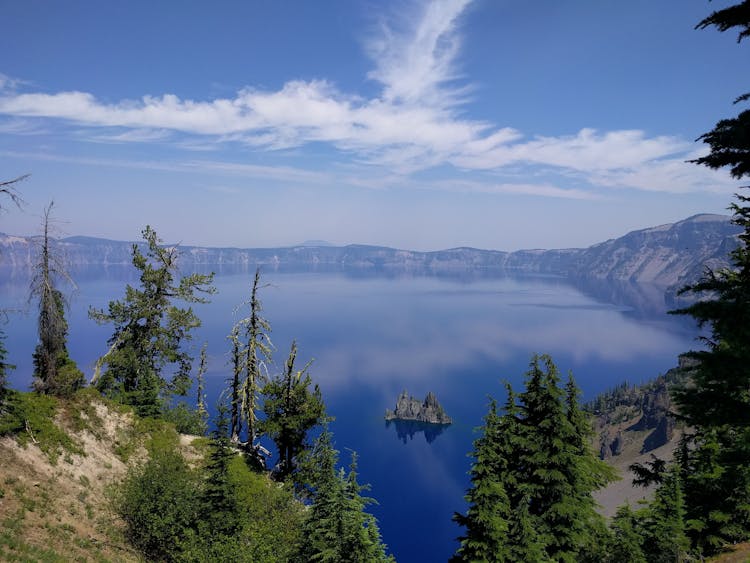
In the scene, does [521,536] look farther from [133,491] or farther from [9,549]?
[9,549]

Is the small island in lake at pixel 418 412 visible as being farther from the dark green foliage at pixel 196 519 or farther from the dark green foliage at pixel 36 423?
the dark green foliage at pixel 196 519

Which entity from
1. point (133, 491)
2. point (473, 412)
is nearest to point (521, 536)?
point (133, 491)

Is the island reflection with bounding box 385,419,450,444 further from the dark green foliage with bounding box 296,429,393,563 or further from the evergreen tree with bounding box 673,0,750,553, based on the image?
the evergreen tree with bounding box 673,0,750,553

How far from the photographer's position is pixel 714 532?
83.9 ft

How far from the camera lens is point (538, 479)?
2181 cm

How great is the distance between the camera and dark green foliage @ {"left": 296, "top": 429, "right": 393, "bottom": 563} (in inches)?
651

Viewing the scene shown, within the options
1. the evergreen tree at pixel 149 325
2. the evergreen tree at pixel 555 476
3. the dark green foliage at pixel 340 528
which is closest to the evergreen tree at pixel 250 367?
the evergreen tree at pixel 149 325

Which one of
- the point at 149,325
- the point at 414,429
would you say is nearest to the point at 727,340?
the point at 149,325

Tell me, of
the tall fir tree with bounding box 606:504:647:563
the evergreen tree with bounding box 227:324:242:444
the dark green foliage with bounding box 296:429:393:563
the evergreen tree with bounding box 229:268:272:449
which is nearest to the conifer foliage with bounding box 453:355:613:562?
the tall fir tree with bounding box 606:504:647:563

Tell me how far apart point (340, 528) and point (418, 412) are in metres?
138

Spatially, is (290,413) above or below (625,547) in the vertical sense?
above

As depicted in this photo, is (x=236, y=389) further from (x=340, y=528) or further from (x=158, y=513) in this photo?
(x=340, y=528)

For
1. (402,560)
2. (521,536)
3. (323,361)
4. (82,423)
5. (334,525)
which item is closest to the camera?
(334,525)

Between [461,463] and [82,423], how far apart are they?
114 m
